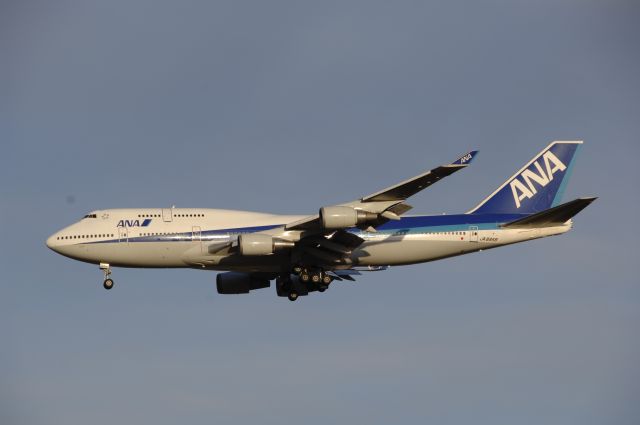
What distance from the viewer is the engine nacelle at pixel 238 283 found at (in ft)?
182

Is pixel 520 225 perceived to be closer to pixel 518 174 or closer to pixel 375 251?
pixel 518 174

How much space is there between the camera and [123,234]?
162 ft

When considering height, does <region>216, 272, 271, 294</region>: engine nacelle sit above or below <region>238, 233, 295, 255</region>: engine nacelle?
below

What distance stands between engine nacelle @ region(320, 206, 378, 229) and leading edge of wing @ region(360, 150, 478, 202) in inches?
33.6

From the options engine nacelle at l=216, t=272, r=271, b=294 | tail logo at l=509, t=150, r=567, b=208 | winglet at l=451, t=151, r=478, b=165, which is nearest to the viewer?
winglet at l=451, t=151, r=478, b=165

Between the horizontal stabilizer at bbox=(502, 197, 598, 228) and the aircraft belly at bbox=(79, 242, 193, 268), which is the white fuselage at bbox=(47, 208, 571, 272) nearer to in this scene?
the aircraft belly at bbox=(79, 242, 193, 268)

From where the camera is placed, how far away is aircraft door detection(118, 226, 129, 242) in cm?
4922

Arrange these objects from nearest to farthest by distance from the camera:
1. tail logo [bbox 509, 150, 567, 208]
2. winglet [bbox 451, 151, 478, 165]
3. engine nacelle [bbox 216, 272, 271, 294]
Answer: winglet [bbox 451, 151, 478, 165], tail logo [bbox 509, 150, 567, 208], engine nacelle [bbox 216, 272, 271, 294]

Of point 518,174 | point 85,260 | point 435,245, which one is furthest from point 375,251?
point 85,260

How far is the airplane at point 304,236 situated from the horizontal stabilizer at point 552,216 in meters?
0.05

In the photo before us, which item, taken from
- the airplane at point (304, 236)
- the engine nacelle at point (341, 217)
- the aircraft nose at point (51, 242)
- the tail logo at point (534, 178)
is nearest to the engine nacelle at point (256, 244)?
the airplane at point (304, 236)

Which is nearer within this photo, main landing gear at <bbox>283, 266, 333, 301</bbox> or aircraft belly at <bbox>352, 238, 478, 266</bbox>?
main landing gear at <bbox>283, 266, 333, 301</bbox>

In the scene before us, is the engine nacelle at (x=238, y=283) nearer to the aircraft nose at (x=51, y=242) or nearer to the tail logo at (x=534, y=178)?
the aircraft nose at (x=51, y=242)

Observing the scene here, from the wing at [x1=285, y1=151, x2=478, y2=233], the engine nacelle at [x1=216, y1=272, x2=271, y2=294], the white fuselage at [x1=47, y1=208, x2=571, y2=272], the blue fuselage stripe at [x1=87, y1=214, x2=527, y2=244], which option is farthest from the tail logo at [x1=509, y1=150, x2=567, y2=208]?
the engine nacelle at [x1=216, y1=272, x2=271, y2=294]
